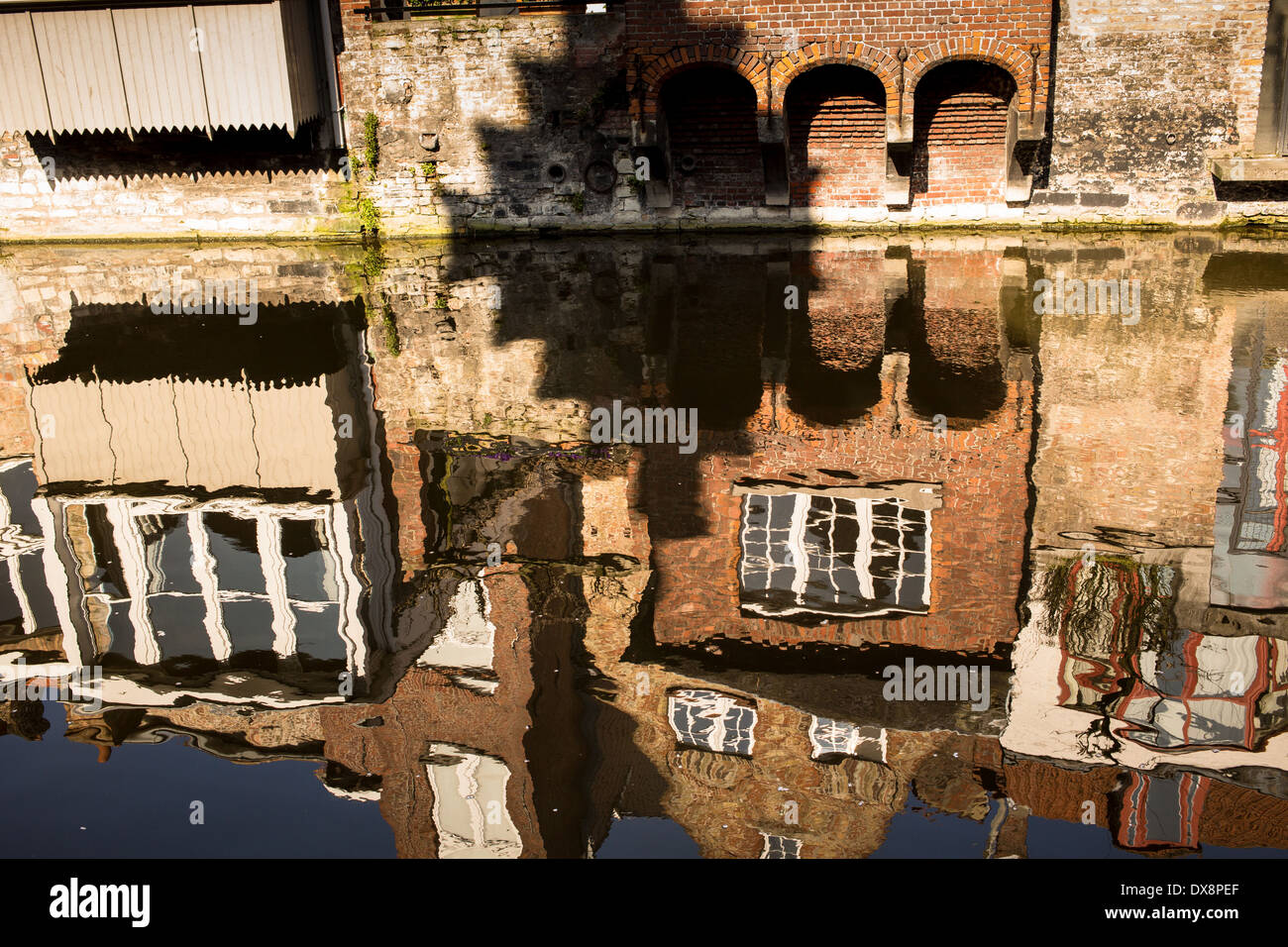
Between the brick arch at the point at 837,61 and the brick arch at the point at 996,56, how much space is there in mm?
423

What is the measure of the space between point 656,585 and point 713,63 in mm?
10674

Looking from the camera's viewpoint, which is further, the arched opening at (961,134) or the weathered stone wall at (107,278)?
the arched opening at (961,134)

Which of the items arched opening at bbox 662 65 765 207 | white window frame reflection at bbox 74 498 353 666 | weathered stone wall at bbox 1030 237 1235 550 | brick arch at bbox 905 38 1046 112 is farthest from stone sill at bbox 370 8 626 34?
white window frame reflection at bbox 74 498 353 666

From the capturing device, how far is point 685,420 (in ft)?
24.8

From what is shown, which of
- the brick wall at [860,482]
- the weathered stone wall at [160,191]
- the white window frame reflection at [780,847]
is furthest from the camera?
A: the weathered stone wall at [160,191]

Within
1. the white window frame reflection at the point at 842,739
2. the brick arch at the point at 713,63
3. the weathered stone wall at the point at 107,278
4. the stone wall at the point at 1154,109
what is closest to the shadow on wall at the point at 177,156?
the weathered stone wall at the point at 107,278

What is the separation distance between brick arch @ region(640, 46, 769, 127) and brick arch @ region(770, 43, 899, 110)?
0.17 meters

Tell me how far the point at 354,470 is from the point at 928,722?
4.04m

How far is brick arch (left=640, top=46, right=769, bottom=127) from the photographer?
14273 millimetres

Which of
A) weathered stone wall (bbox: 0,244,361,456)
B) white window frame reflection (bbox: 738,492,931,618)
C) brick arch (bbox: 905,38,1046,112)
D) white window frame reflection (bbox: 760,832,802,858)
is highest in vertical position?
brick arch (bbox: 905,38,1046,112)

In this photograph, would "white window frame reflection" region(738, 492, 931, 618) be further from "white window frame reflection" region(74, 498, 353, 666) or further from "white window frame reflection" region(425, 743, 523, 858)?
"white window frame reflection" region(74, 498, 353, 666)

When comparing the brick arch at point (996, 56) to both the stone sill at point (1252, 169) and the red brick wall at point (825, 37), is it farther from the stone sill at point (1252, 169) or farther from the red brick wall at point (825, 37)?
the stone sill at point (1252, 169)

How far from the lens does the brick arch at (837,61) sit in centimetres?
1416

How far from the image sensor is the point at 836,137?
15.1 metres
